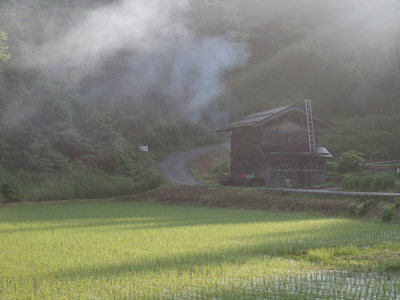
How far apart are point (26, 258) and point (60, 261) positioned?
709mm

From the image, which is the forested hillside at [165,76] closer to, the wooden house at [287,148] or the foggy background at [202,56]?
the foggy background at [202,56]

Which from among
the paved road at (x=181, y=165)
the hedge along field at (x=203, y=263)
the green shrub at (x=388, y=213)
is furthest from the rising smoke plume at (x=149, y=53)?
the green shrub at (x=388, y=213)

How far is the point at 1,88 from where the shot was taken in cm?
2670

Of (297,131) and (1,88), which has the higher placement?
(1,88)

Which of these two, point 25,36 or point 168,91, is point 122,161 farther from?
point 168,91

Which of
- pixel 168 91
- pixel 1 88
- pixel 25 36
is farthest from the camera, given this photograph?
pixel 168 91

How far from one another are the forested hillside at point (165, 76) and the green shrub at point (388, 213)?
1702 centimetres

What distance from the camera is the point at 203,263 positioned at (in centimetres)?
704

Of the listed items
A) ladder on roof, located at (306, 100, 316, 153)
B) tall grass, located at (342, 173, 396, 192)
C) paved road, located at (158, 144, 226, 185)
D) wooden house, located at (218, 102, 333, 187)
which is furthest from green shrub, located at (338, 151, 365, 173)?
paved road, located at (158, 144, 226, 185)

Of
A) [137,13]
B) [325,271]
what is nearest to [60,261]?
[325,271]

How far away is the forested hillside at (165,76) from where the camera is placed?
2794 centimetres

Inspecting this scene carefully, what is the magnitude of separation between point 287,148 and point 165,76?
1875 centimetres

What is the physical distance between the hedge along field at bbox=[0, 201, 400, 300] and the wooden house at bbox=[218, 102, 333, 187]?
19156 millimetres

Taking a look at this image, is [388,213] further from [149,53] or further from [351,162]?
[149,53]
